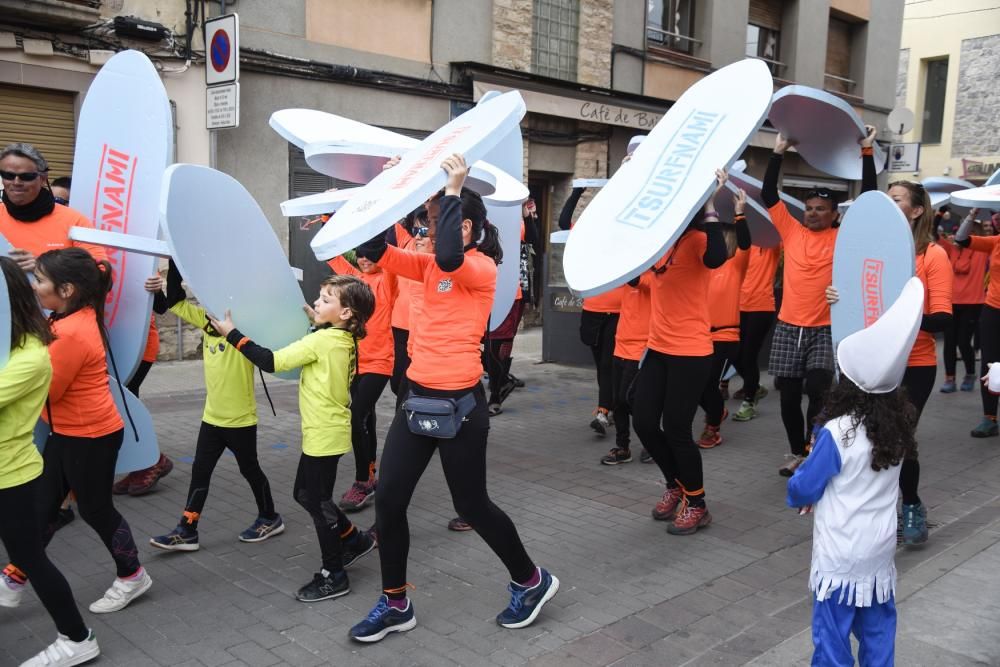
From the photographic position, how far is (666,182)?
4.24 m

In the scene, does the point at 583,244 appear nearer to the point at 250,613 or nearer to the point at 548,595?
the point at 548,595

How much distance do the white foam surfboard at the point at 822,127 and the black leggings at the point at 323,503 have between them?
9.92ft

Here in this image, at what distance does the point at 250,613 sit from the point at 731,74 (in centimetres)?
359

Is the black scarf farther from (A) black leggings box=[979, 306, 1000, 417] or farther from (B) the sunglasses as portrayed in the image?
(A) black leggings box=[979, 306, 1000, 417]

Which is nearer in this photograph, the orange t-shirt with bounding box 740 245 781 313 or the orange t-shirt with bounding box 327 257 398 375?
the orange t-shirt with bounding box 327 257 398 375

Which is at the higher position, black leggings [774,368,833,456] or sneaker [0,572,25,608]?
black leggings [774,368,833,456]

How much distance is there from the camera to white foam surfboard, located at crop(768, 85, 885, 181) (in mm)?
4777

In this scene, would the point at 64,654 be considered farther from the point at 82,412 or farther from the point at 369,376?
the point at 369,376

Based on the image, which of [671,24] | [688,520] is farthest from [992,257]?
[671,24]

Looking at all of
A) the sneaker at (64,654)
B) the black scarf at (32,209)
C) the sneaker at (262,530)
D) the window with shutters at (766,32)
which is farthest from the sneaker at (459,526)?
the window with shutters at (766,32)

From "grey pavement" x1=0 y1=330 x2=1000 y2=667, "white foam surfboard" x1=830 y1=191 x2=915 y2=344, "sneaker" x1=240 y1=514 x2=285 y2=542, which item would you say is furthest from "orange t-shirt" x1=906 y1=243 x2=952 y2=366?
"sneaker" x1=240 y1=514 x2=285 y2=542

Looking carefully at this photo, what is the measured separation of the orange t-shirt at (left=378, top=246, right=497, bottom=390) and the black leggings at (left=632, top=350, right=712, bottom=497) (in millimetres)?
1462

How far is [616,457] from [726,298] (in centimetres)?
149

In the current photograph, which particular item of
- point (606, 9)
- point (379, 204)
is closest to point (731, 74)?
point (379, 204)
